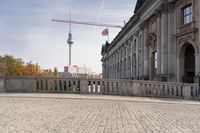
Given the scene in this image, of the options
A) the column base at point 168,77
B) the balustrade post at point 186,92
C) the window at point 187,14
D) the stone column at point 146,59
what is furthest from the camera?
the stone column at point 146,59

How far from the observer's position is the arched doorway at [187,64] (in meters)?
35.2

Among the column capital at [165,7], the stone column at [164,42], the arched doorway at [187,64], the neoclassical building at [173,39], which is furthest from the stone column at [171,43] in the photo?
the arched doorway at [187,64]

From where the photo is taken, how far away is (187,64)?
120 ft

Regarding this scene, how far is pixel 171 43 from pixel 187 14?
4311mm

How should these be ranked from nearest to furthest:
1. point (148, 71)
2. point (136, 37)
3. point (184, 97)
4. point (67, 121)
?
point (67, 121)
point (184, 97)
point (148, 71)
point (136, 37)

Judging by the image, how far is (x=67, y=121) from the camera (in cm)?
945

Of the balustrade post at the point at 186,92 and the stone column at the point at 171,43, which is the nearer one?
the balustrade post at the point at 186,92

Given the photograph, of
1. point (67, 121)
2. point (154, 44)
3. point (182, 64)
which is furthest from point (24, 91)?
point (154, 44)

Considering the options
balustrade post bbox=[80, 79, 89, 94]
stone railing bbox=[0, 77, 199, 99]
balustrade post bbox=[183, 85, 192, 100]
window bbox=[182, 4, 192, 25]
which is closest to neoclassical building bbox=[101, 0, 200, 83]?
window bbox=[182, 4, 192, 25]

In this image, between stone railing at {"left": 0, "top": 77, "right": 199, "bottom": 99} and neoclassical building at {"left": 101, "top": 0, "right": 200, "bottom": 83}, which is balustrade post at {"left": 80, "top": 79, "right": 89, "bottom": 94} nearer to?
stone railing at {"left": 0, "top": 77, "right": 199, "bottom": 99}

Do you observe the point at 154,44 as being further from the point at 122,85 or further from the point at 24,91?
the point at 24,91

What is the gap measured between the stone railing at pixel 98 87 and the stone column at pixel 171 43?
1235 centimetres

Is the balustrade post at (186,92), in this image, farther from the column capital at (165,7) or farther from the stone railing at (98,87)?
the column capital at (165,7)

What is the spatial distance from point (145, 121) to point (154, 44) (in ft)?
116
